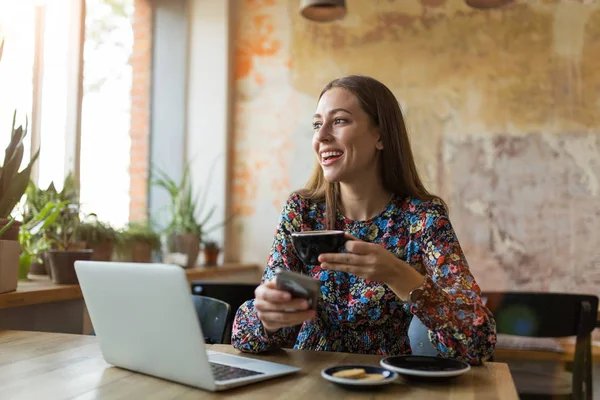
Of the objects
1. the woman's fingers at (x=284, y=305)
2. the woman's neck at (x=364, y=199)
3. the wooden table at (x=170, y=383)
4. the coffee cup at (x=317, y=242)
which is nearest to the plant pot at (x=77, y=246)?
the wooden table at (x=170, y=383)

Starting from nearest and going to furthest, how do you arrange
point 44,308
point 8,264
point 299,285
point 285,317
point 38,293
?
1. point 299,285
2. point 285,317
3. point 8,264
4. point 38,293
5. point 44,308

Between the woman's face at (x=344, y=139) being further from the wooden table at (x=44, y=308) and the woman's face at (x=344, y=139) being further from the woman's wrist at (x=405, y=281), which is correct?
the wooden table at (x=44, y=308)

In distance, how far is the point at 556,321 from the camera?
2596mm

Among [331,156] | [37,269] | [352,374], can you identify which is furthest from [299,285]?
[37,269]

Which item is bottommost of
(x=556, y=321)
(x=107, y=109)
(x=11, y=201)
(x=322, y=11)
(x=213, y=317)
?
(x=556, y=321)

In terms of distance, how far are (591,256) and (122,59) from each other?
324 centimetres

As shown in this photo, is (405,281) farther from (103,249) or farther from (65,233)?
(103,249)

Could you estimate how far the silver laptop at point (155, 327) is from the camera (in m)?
1.13

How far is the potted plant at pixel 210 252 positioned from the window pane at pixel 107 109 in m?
0.56

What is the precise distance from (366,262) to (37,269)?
212 cm

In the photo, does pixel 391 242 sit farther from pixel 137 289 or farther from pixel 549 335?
pixel 549 335

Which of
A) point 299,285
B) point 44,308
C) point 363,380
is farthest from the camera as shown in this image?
point 44,308

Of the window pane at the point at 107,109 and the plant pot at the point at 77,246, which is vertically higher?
the window pane at the point at 107,109

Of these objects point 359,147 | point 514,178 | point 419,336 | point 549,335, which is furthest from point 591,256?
point 359,147
